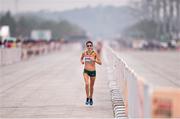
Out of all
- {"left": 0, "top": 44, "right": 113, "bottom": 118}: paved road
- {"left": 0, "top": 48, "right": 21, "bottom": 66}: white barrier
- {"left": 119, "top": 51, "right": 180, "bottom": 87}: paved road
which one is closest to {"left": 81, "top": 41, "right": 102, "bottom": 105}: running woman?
{"left": 0, "top": 44, "right": 113, "bottom": 118}: paved road

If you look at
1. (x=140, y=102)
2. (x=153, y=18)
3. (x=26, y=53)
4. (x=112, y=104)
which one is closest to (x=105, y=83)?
(x=112, y=104)

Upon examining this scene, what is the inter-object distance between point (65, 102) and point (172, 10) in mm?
122617

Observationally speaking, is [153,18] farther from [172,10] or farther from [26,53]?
[26,53]

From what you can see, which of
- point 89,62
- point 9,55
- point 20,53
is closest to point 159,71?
point 9,55

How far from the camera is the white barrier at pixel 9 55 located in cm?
4991

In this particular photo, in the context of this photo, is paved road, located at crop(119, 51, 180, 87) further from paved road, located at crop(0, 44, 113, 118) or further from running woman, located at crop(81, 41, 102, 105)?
running woman, located at crop(81, 41, 102, 105)

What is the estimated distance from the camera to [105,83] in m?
29.9

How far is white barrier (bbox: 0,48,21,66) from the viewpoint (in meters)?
49.9

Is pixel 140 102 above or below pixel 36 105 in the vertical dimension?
above

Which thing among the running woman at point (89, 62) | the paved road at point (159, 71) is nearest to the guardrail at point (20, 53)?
the paved road at point (159, 71)

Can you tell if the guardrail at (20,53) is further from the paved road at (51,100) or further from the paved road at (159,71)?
the paved road at (51,100)

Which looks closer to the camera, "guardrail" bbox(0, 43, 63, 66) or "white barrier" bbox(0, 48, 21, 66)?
"white barrier" bbox(0, 48, 21, 66)

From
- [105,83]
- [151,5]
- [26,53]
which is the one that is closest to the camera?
[105,83]

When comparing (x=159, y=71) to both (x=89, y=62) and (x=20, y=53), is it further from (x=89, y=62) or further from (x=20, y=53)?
(x=89, y=62)
